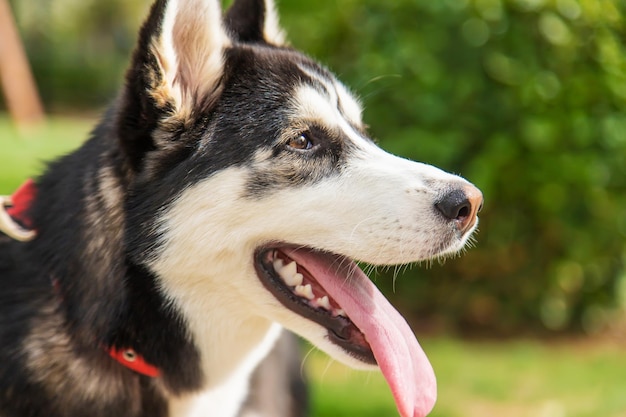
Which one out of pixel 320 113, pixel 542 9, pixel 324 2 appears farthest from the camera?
pixel 324 2

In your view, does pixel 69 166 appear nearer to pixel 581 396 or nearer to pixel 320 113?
pixel 320 113

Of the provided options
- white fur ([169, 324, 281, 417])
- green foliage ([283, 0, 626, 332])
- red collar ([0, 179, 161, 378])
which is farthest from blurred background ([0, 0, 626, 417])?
red collar ([0, 179, 161, 378])

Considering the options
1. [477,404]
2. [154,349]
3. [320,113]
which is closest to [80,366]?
[154,349]

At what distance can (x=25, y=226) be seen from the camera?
2613 millimetres

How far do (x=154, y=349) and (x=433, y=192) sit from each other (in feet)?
3.19

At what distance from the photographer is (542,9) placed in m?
5.41

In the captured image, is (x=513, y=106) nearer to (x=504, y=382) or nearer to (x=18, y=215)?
(x=504, y=382)

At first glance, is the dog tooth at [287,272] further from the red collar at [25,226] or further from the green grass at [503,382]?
the green grass at [503,382]

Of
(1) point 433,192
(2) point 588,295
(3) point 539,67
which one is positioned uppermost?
(1) point 433,192

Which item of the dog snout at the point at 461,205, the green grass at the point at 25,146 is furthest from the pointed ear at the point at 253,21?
the green grass at the point at 25,146

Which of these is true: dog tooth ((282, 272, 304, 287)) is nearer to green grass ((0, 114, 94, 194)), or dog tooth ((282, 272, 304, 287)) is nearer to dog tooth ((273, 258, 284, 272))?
dog tooth ((273, 258, 284, 272))

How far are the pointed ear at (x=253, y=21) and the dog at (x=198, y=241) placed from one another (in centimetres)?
→ 46

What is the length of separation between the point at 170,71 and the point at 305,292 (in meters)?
0.80

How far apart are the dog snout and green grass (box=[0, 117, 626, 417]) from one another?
197 cm
